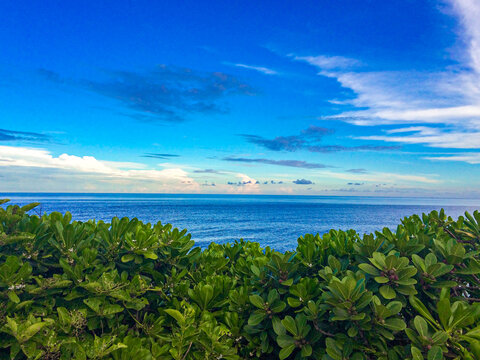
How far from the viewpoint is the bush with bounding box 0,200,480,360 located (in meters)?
2.44

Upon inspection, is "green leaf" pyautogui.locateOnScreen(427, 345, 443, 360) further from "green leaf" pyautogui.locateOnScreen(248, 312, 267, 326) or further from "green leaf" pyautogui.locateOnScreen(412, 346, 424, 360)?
"green leaf" pyautogui.locateOnScreen(248, 312, 267, 326)

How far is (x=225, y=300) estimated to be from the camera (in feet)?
10.7

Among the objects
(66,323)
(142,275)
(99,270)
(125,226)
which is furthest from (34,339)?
(125,226)

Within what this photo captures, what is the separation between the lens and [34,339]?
8.60ft

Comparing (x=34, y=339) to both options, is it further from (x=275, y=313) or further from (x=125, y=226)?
(x=275, y=313)

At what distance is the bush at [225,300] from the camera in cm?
244

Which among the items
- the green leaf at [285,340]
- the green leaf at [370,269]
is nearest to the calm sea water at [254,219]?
the green leaf at [285,340]

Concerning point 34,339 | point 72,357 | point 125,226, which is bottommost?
point 72,357

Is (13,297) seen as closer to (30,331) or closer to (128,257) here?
(30,331)

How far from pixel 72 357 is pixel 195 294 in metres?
1.29

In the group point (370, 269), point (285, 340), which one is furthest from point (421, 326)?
point (285, 340)

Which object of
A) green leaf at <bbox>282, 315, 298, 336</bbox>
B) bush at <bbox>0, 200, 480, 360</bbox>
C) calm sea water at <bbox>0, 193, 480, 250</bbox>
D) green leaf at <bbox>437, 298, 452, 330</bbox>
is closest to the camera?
green leaf at <bbox>437, 298, 452, 330</bbox>

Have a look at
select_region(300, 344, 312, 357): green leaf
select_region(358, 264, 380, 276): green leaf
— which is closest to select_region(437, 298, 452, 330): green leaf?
select_region(358, 264, 380, 276): green leaf

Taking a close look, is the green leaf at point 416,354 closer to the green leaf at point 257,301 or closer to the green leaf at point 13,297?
the green leaf at point 257,301
